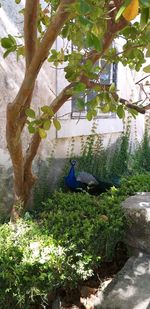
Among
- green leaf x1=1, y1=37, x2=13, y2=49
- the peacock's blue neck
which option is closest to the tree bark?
A: green leaf x1=1, y1=37, x2=13, y2=49

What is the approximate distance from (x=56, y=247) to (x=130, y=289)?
68cm

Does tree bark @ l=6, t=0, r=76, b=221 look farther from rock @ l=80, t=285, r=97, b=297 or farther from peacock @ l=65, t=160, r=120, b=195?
peacock @ l=65, t=160, r=120, b=195

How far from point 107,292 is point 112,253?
1.54ft

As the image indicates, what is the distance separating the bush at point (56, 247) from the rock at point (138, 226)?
8 cm

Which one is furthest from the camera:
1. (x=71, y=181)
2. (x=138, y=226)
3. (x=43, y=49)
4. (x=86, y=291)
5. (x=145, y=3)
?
(x=71, y=181)

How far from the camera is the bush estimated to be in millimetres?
2771

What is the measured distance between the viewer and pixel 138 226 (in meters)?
3.65

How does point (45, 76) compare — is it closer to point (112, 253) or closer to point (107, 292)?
point (112, 253)

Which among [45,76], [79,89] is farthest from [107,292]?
[45,76]

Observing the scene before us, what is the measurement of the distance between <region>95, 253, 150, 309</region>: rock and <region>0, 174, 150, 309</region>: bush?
218 mm

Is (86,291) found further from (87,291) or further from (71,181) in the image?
(71,181)

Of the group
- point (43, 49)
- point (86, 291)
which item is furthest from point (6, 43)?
point (86, 291)

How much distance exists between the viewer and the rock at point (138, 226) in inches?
142

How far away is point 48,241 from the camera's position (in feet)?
10.0
